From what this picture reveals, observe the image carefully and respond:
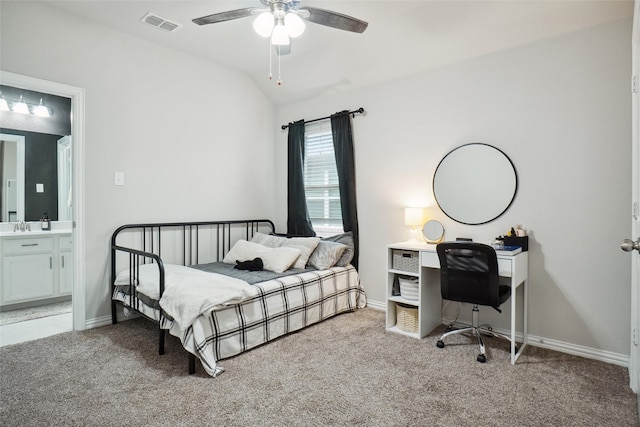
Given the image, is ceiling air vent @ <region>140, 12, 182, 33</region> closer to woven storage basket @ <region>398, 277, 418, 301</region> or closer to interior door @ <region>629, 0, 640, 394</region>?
woven storage basket @ <region>398, 277, 418, 301</region>

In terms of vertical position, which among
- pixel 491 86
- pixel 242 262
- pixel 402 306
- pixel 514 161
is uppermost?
pixel 491 86

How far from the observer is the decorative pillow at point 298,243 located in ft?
11.1

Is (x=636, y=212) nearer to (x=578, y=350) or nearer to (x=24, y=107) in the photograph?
(x=578, y=350)

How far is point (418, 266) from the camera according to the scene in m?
2.86

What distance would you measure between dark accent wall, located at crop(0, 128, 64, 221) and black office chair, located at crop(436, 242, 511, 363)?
4.31 meters

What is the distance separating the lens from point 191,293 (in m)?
2.27

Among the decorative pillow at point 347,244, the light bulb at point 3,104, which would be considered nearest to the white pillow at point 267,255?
the decorative pillow at point 347,244

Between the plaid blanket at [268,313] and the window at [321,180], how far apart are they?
0.68m

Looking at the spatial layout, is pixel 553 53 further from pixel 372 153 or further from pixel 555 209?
pixel 372 153

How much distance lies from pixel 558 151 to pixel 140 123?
3475mm

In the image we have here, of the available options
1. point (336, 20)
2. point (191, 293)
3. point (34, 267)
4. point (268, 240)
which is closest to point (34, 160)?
point (34, 267)

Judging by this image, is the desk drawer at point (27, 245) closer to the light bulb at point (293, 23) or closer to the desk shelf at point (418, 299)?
the light bulb at point (293, 23)

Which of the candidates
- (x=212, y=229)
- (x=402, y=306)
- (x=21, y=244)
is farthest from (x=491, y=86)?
(x=21, y=244)

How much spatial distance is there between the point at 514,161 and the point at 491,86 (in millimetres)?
648
